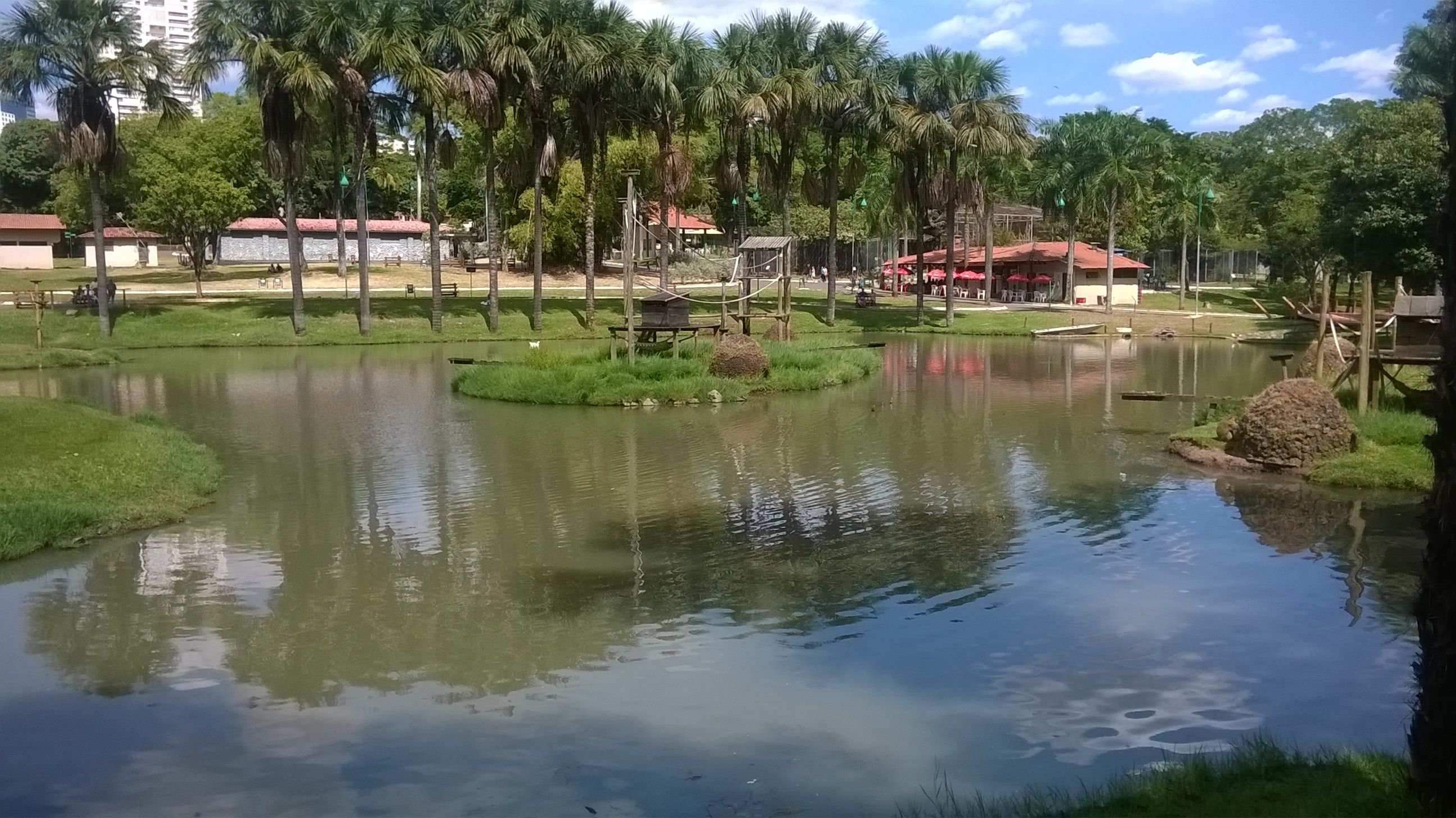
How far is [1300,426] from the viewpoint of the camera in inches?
641

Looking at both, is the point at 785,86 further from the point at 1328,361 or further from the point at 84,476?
the point at 84,476

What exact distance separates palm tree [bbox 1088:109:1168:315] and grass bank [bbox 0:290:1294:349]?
17.8ft

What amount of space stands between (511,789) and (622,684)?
1.76 metres

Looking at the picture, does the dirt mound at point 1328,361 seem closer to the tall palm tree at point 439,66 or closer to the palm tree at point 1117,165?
the tall palm tree at point 439,66

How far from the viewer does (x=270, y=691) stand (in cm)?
871

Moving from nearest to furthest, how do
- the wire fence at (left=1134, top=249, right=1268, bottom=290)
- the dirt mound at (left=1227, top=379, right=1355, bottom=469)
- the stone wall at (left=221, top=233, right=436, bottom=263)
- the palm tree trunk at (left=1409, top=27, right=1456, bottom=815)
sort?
1. the palm tree trunk at (left=1409, top=27, right=1456, bottom=815)
2. the dirt mound at (left=1227, top=379, right=1355, bottom=469)
3. the stone wall at (left=221, top=233, right=436, bottom=263)
4. the wire fence at (left=1134, top=249, right=1268, bottom=290)

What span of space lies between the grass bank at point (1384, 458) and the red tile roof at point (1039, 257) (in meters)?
41.6

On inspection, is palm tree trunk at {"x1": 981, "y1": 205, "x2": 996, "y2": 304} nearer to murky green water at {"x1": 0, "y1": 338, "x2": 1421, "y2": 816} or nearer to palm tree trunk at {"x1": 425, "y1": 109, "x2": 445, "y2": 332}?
palm tree trunk at {"x1": 425, "y1": 109, "x2": 445, "y2": 332}

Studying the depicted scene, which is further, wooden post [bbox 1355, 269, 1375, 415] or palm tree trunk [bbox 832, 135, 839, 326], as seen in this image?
palm tree trunk [bbox 832, 135, 839, 326]

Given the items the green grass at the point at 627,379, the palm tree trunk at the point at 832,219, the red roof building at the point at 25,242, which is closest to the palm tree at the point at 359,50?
the green grass at the point at 627,379

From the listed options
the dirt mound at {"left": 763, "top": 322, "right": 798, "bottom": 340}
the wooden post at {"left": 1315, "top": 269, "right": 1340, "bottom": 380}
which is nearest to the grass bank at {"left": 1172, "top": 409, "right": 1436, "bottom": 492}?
the wooden post at {"left": 1315, "top": 269, "right": 1340, "bottom": 380}

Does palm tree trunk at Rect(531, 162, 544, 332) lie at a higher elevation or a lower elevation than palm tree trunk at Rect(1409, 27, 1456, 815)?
higher

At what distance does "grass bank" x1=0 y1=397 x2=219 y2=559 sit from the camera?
41.9ft

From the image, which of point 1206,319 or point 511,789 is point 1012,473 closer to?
point 511,789
